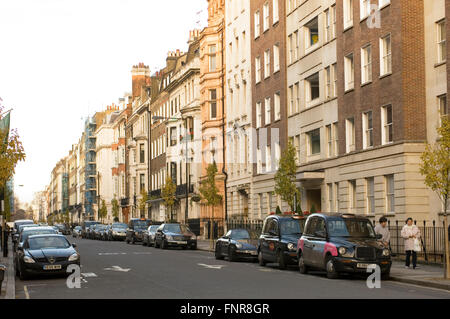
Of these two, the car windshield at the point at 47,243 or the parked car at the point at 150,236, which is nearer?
the car windshield at the point at 47,243

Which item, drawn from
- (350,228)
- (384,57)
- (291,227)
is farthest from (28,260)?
(384,57)

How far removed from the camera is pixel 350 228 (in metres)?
23.9

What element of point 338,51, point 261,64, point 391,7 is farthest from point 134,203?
point 391,7

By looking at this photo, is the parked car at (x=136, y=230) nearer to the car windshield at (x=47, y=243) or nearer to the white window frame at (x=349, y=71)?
the white window frame at (x=349, y=71)

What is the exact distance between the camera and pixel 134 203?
339ft

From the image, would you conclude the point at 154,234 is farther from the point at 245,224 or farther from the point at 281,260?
the point at 281,260

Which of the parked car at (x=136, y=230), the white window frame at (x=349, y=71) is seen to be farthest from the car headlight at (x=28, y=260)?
the parked car at (x=136, y=230)

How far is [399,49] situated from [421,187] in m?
5.76

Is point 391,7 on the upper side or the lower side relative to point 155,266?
upper

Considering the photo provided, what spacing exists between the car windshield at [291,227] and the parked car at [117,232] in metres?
37.9

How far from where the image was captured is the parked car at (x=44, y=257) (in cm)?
2285
